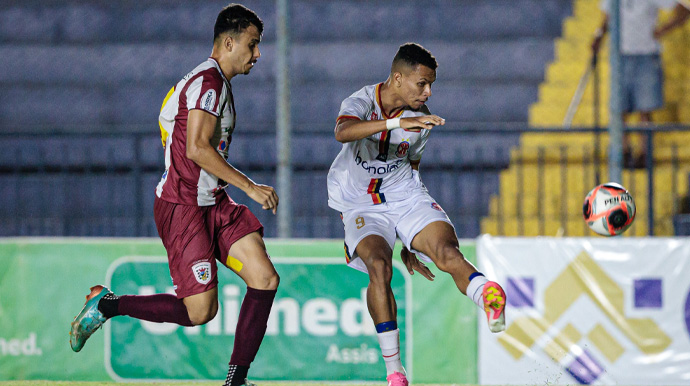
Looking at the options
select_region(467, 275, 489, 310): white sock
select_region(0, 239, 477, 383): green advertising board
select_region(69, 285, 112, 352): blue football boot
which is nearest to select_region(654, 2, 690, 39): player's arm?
select_region(0, 239, 477, 383): green advertising board

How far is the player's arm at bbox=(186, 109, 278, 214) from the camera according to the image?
465cm

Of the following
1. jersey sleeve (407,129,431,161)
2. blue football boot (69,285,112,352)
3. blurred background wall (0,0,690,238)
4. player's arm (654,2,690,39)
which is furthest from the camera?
player's arm (654,2,690,39)

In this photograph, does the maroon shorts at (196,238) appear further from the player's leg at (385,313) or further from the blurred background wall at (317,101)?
the blurred background wall at (317,101)

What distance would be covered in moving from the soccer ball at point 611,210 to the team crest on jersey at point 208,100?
2.72 meters

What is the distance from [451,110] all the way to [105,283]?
5812 mm

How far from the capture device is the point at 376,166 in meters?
5.47

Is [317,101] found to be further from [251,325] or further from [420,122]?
[420,122]

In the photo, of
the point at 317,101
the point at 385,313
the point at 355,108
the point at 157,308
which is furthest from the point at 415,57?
the point at 317,101

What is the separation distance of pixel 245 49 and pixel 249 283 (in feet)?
4.54

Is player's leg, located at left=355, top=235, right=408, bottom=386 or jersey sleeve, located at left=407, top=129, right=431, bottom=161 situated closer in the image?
player's leg, located at left=355, top=235, right=408, bottom=386

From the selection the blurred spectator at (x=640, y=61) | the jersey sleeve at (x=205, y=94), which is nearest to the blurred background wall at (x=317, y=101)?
the blurred spectator at (x=640, y=61)

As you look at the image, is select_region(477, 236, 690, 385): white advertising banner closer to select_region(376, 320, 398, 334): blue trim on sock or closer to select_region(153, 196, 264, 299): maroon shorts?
select_region(376, 320, 398, 334): blue trim on sock

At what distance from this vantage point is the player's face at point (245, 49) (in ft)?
16.4

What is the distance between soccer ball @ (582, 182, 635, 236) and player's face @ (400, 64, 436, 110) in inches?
61.0
